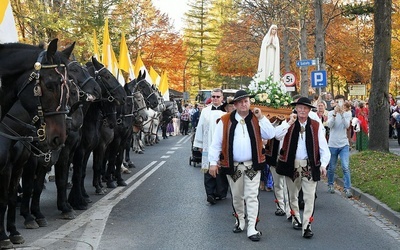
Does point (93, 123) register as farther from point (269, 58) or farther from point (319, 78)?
point (319, 78)

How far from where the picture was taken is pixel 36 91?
664 cm

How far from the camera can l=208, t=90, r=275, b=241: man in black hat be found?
28.3 feet

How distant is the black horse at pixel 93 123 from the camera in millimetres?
11172

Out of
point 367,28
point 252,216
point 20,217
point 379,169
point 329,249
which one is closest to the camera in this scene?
point 329,249

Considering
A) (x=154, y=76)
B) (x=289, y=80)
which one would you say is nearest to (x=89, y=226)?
(x=289, y=80)

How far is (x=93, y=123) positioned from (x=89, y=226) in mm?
2679

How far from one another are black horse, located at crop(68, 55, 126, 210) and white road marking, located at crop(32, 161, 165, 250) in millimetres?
381

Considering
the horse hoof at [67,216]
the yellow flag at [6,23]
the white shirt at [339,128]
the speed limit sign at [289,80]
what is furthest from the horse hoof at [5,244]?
the speed limit sign at [289,80]

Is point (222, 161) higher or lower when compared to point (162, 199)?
higher

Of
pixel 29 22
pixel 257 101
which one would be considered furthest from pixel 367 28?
pixel 257 101

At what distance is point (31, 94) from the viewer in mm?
6707

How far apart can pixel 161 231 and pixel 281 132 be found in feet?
7.43

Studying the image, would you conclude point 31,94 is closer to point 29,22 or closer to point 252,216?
point 252,216

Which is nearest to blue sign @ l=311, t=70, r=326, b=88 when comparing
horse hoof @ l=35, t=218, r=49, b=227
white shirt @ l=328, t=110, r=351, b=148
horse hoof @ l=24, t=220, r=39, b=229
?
white shirt @ l=328, t=110, r=351, b=148
